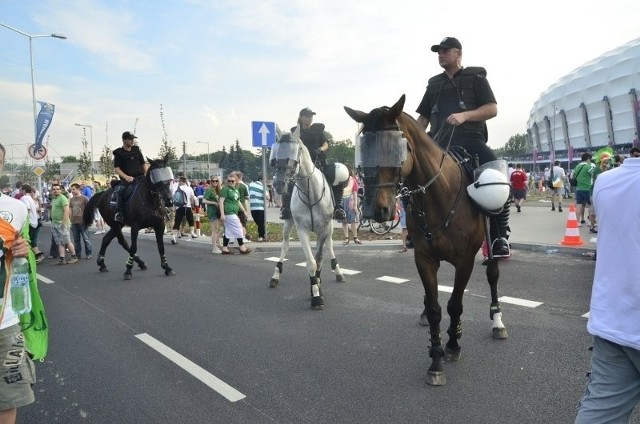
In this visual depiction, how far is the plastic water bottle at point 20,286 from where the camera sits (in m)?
2.42

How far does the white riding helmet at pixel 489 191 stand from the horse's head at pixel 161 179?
21.3 feet

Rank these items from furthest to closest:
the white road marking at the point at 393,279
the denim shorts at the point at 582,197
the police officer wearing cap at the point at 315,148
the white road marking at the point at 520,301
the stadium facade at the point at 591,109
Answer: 1. the stadium facade at the point at 591,109
2. the denim shorts at the point at 582,197
3. the white road marking at the point at 393,279
4. the police officer wearing cap at the point at 315,148
5. the white road marking at the point at 520,301

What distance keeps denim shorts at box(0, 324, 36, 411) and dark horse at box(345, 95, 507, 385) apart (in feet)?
7.55

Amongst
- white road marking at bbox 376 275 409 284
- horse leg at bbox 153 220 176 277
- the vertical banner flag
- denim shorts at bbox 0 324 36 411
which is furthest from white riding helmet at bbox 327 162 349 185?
the vertical banner flag

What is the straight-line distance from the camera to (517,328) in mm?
5152

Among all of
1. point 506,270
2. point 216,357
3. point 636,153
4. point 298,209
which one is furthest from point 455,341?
point 636,153

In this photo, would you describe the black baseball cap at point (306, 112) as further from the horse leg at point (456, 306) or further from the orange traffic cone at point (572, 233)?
the orange traffic cone at point (572, 233)

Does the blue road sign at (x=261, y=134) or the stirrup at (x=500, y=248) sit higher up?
the blue road sign at (x=261, y=134)

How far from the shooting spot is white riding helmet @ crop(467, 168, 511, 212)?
3.96 meters

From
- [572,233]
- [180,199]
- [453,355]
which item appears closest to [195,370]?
[453,355]

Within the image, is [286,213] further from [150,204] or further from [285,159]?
[150,204]

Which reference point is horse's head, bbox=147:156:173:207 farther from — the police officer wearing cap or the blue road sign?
the blue road sign

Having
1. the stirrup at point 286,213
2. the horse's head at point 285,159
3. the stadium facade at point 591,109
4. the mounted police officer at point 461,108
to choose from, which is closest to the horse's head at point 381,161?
the mounted police officer at point 461,108

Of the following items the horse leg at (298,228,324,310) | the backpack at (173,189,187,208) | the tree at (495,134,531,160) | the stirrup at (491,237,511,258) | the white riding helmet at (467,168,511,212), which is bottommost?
the horse leg at (298,228,324,310)
